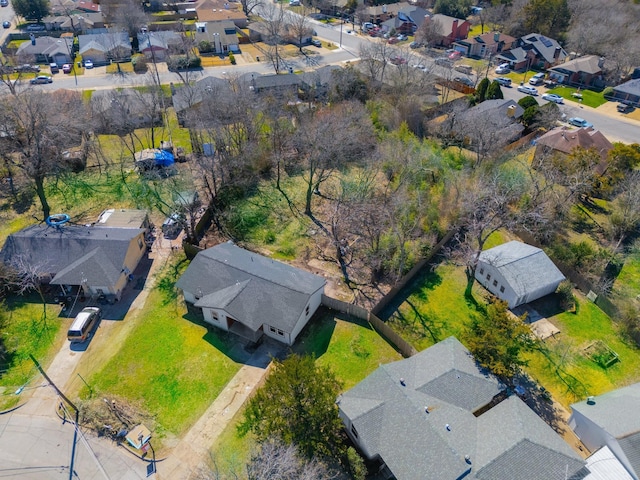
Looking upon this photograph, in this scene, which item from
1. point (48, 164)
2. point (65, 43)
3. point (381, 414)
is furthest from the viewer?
point (65, 43)

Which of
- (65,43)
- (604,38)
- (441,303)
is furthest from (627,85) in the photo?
(65,43)

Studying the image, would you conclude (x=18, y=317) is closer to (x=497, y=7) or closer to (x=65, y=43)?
(x=65, y=43)

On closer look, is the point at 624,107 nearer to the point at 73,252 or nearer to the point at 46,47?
the point at 73,252

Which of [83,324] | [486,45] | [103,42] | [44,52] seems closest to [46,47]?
[44,52]

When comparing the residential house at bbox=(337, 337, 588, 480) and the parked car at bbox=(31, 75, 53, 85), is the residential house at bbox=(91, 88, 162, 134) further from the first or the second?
the residential house at bbox=(337, 337, 588, 480)

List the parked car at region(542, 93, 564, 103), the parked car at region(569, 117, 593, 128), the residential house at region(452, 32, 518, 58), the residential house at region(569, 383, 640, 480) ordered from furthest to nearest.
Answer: the residential house at region(452, 32, 518, 58) → the parked car at region(542, 93, 564, 103) → the parked car at region(569, 117, 593, 128) → the residential house at region(569, 383, 640, 480)

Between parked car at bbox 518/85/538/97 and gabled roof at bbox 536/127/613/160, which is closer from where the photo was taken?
gabled roof at bbox 536/127/613/160

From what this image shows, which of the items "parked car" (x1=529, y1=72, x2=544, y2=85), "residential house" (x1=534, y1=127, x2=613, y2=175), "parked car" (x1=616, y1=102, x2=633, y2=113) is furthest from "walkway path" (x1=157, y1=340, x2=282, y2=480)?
"parked car" (x1=529, y1=72, x2=544, y2=85)
